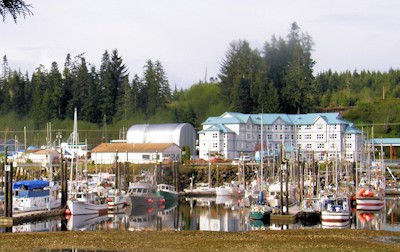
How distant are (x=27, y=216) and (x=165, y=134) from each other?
7936 centimetres

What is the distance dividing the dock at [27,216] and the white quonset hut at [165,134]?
230ft

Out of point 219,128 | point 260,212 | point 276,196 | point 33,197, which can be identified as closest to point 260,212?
point 260,212

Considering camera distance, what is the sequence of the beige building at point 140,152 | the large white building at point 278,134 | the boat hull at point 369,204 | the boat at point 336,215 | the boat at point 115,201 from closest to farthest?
the boat at point 336,215, the boat hull at point 369,204, the boat at point 115,201, the beige building at point 140,152, the large white building at point 278,134

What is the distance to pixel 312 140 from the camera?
138 m

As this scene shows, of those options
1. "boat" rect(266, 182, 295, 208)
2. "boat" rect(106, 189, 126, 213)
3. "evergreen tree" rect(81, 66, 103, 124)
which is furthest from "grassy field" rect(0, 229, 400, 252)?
"evergreen tree" rect(81, 66, 103, 124)

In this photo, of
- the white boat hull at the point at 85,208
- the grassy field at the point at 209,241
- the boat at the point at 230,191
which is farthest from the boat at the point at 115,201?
the grassy field at the point at 209,241

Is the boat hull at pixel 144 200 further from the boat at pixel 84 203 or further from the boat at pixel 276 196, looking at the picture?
the boat at pixel 276 196

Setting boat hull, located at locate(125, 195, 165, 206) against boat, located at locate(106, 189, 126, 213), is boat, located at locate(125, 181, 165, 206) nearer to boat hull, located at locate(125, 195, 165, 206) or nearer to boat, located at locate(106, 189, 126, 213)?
boat hull, located at locate(125, 195, 165, 206)

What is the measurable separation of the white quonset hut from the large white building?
405 centimetres

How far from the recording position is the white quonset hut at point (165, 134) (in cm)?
13825

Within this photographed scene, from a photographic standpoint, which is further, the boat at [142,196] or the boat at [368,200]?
the boat at [142,196]

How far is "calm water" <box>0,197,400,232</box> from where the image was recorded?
55.2 meters

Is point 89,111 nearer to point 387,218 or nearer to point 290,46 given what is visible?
point 290,46

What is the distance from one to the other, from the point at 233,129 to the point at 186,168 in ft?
70.9
